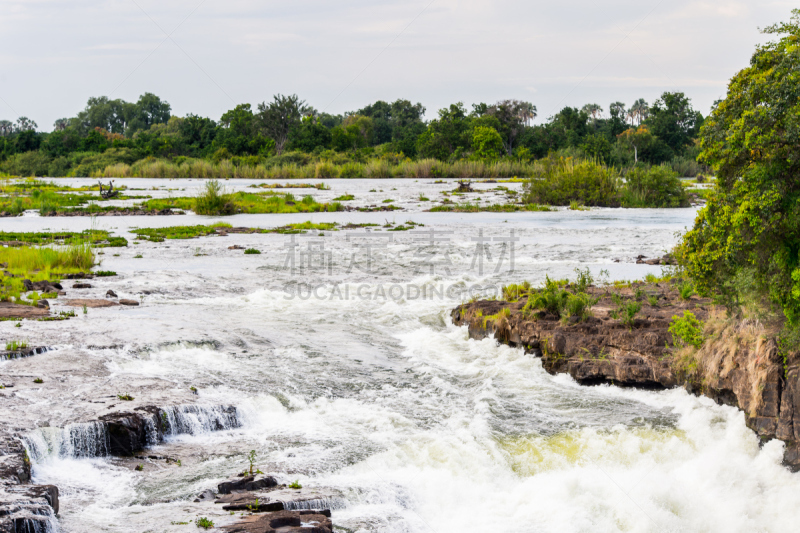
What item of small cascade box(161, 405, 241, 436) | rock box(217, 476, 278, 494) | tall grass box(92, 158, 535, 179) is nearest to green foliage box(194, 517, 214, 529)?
rock box(217, 476, 278, 494)

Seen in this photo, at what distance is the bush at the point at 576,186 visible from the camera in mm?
41125

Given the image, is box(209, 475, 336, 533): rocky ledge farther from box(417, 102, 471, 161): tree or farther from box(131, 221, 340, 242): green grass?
box(417, 102, 471, 161): tree

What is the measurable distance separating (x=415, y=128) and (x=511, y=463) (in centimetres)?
10331

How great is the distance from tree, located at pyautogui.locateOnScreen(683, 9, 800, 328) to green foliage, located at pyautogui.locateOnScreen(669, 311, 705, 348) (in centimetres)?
81

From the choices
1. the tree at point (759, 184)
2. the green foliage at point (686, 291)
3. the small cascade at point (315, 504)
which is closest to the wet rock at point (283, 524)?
the small cascade at point (315, 504)

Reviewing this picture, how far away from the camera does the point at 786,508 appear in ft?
22.3

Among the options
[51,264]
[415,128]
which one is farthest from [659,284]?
[415,128]

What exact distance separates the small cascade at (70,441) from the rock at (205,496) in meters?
1.80

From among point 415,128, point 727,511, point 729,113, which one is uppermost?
point 415,128

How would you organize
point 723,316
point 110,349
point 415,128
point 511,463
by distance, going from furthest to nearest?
1. point 415,128
2. point 110,349
3. point 723,316
4. point 511,463

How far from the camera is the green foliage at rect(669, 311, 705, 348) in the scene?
31.6 feet

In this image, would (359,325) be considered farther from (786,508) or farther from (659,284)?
(786,508)

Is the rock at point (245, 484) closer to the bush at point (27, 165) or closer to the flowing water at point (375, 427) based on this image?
the flowing water at point (375, 427)

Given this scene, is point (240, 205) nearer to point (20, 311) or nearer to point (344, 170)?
point (20, 311)
